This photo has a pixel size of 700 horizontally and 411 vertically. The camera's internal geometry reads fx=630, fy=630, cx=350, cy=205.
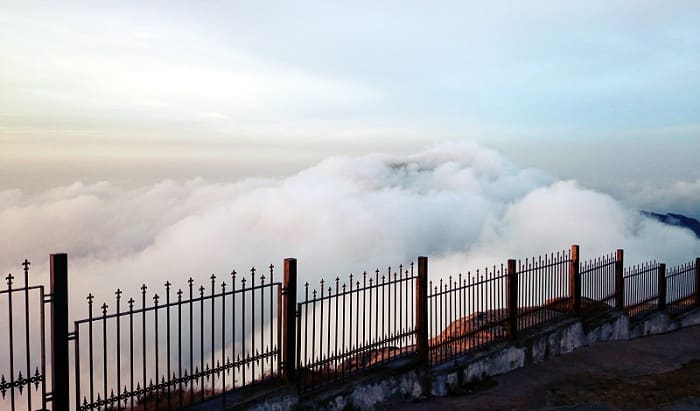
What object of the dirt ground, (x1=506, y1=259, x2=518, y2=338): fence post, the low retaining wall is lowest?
the dirt ground

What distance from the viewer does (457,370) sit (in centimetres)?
1166

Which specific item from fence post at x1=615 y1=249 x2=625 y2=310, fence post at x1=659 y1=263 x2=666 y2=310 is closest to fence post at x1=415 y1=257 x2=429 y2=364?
fence post at x1=615 y1=249 x2=625 y2=310

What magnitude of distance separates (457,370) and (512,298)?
8.13ft

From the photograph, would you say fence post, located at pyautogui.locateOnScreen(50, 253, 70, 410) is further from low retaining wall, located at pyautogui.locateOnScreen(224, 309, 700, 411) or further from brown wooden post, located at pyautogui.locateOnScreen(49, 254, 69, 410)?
low retaining wall, located at pyautogui.locateOnScreen(224, 309, 700, 411)

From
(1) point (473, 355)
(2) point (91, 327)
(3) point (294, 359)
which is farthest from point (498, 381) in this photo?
(2) point (91, 327)

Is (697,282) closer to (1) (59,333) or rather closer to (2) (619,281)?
(2) (619,281)

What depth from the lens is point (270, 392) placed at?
28.5 feet

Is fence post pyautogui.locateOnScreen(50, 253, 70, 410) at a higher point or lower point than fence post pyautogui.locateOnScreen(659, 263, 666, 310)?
higher

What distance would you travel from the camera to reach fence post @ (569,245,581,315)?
50.7 feet

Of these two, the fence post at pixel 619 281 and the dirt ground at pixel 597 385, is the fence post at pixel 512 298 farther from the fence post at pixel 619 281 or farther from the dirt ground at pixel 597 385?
the fence post at pixel 619 281

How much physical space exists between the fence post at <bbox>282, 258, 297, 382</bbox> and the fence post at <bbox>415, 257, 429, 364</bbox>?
108 inches

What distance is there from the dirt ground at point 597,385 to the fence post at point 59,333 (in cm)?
524

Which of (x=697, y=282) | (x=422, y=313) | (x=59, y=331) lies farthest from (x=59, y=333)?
(x=697, y=282)

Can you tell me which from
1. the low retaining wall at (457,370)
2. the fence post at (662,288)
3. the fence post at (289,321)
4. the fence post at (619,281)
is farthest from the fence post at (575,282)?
the fence post at (289,321)
